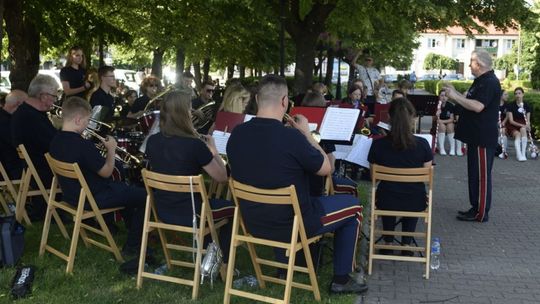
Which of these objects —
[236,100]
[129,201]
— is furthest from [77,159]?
[236,100]

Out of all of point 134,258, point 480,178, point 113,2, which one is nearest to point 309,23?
point 113,2

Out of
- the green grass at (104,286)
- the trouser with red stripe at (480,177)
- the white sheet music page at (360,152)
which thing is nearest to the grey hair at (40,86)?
the green grass at (104,286)

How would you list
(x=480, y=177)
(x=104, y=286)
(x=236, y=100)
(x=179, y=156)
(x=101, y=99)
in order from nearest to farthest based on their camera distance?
1. (x=179, y=156)
2. (x=104, y=286)
3. (x=236, y=100)
4. (x=480, y=177)
5. (x=101, y=99)

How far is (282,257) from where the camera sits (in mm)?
4449

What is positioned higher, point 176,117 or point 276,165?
point 176,117

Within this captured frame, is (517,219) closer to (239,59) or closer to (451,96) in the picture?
(451,96)

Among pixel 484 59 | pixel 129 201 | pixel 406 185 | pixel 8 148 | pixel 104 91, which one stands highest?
pixel 484 59

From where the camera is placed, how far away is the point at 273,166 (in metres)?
3.83

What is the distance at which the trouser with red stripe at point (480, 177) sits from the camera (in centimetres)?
662

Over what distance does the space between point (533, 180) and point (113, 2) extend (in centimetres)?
946

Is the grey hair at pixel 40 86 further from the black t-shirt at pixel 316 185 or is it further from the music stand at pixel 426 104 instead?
the music stand at pixel 426 104

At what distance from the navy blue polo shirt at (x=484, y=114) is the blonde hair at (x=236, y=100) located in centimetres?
246

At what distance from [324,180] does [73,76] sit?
5073 millimetres

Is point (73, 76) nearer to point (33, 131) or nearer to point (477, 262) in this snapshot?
point (33, 131)
